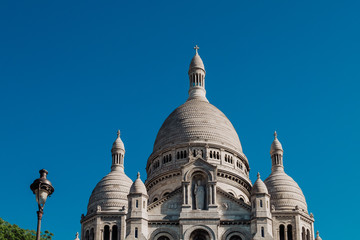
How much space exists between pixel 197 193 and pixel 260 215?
553cm

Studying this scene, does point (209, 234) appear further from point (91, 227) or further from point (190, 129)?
point (190, 129)

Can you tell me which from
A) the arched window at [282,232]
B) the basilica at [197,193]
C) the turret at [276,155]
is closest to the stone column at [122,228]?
the basilica at [197,193]

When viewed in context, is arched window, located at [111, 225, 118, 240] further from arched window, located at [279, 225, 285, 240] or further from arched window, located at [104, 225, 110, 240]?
arched window, located at [279, 225, 285, 240]

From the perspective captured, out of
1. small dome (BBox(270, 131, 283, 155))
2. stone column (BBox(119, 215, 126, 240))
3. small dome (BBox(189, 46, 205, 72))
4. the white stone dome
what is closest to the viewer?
stone column (BBox(119, 215, 126, 240))

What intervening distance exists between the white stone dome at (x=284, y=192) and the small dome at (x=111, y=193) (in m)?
13.8

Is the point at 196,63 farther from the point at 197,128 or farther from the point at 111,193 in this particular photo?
the point at 111,193

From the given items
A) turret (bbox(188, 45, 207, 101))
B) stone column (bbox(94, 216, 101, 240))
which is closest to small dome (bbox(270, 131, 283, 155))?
turret (bbox(188, 45, 207, 101))

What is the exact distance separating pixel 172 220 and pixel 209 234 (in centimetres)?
325

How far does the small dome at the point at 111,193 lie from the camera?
64125 millimetres

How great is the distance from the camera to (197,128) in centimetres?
7112

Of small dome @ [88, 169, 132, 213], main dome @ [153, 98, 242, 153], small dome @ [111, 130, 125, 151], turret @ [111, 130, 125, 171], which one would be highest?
main dome @ [153, 98, 242, 153]

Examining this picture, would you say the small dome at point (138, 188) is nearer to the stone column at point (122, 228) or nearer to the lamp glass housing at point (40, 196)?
the stone column at point (122, 228)

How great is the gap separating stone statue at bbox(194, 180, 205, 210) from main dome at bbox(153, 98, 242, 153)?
13.0 metres

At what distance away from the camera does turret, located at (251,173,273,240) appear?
54.2 meters
